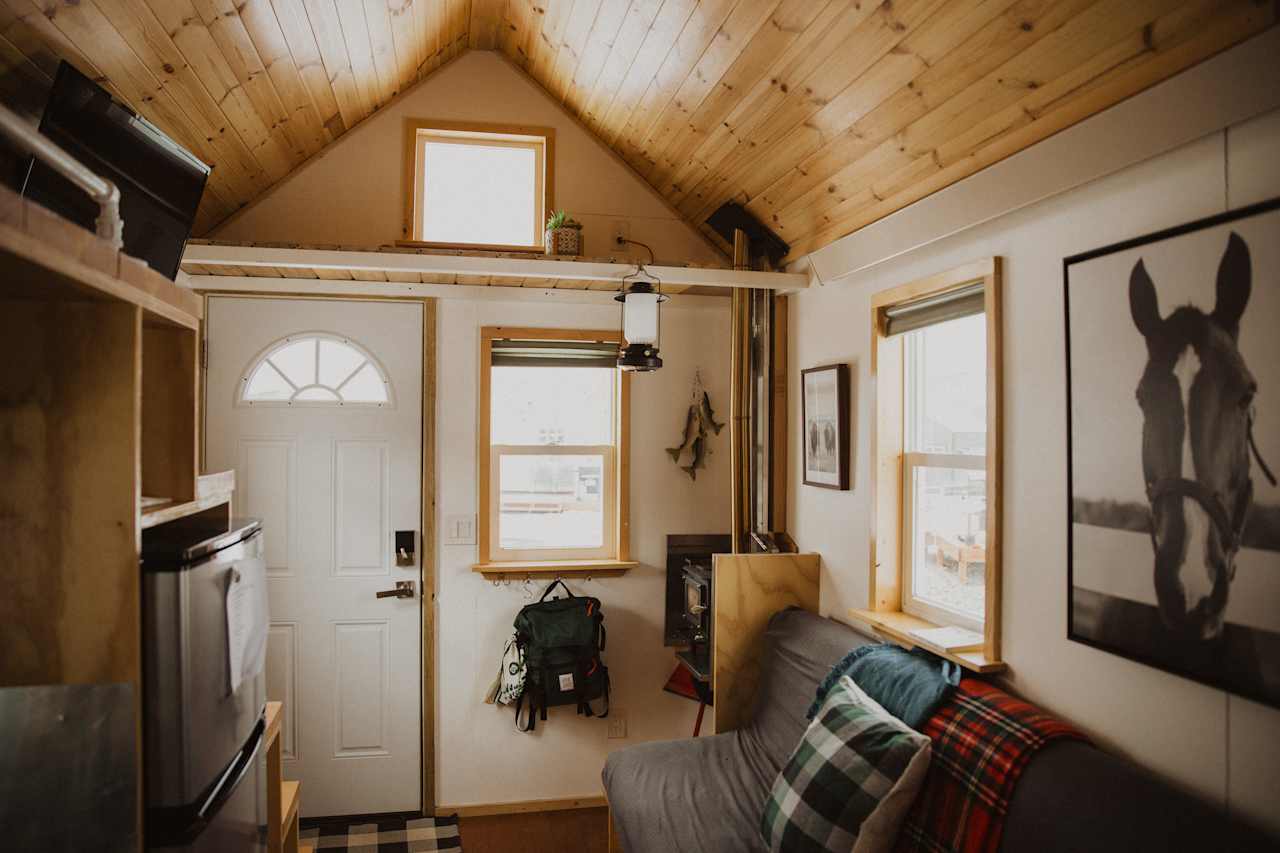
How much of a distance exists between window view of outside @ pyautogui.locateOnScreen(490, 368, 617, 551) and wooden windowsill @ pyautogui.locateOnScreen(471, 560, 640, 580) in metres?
0.10

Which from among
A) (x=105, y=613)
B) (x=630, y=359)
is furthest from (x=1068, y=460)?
(x=105, y=613)

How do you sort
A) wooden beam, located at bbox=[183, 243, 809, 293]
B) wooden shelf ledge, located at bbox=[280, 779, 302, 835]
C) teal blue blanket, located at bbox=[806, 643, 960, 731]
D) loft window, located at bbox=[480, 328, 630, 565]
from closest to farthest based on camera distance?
teal blue blanket, located at bbox=[806, 643, 960, 731] < wooden shelf ledge, located at bbox=[280, 779, 302, 835] < wooden beam, located at bbox=[183, 243, 809, 293] < loft window, located at bbox=[480, 328, 630, 565]

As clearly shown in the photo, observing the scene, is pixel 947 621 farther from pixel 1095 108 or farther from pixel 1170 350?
pixel 1095 108

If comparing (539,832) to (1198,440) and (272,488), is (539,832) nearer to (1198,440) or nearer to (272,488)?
(272,488)

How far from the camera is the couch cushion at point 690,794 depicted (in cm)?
226

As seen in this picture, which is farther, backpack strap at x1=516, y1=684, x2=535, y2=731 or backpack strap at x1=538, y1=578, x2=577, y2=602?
backpack strap at x1=538, y1=578, x2=577, y2=602

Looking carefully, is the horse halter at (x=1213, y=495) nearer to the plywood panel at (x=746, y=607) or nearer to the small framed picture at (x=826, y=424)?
the small framed picture at (x=826, y=424)

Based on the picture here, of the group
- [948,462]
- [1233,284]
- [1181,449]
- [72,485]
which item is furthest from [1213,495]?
[72,485]

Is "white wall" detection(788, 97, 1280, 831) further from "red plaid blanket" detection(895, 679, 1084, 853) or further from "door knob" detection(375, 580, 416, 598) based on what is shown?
"door knob" detection(375, 580, 416, 598)

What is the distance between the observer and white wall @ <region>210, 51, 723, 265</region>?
11.1 feet

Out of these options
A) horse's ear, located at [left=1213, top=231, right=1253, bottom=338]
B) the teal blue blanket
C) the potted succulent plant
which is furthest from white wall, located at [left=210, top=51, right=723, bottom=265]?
horse's ear, located at [left=1213, top=231, right=1253, bottom=338]

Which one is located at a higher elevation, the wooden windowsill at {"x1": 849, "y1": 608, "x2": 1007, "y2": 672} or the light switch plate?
the light switch plate

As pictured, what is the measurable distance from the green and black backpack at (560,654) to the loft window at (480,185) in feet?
5.55

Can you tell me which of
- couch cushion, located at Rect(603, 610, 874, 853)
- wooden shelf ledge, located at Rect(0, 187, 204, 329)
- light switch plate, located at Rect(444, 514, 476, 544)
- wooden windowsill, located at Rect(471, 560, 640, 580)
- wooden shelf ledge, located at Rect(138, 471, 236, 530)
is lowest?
couch cushion, located at Rect(603, 610, 874, 853)
